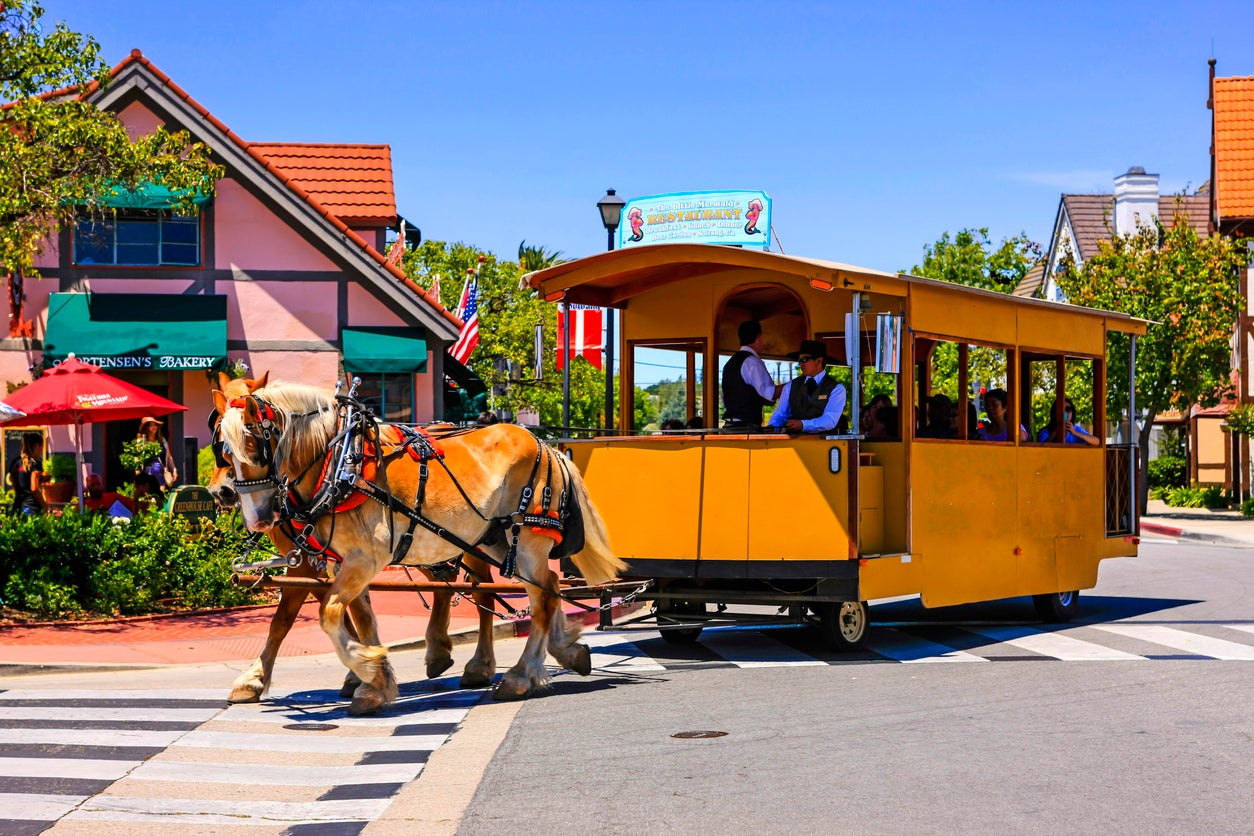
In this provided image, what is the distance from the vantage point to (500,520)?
9.62 metres

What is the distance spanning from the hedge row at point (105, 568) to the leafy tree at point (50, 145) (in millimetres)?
2705

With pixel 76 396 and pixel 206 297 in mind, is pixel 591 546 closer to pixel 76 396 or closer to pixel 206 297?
pixel 76 396

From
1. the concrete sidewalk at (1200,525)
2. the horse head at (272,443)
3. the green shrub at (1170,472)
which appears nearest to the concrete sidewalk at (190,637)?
the horse head at (272,443)

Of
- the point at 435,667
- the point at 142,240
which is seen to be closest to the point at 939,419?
the point at 435,667

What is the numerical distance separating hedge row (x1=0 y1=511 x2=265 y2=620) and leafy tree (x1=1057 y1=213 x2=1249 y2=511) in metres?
22.9

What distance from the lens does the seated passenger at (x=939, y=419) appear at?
12539 millimetres

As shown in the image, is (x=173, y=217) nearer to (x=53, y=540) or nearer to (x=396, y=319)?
(x=396, y=319)

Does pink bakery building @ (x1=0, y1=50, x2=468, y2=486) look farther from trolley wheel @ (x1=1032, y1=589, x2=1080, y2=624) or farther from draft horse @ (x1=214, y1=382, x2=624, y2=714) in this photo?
draft horse @ (x1=214, y1=382, x2=624, y2=714)

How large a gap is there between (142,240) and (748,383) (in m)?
14.1

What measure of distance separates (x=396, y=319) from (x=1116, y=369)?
17666 millimetres

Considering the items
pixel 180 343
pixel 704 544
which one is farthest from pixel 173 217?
pixel 704 544

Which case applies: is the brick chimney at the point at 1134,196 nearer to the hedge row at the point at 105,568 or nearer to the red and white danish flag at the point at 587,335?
the red and white danish flag at the point at 587,335

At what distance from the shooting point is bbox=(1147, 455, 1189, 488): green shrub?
4344 cm

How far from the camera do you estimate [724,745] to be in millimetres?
7641
